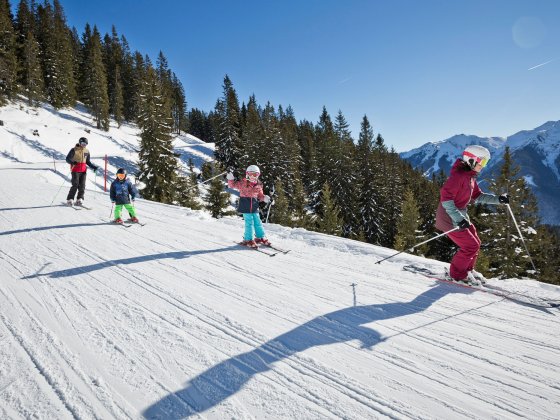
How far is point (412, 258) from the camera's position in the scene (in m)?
6.57

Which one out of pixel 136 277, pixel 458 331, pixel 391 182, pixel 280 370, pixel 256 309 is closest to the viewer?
pixel 280 370

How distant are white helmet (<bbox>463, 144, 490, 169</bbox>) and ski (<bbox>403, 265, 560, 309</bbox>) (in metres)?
1.94

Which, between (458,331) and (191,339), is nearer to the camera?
(191,339)

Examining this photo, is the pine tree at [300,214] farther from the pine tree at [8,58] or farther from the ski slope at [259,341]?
the pine tree at [8,58]

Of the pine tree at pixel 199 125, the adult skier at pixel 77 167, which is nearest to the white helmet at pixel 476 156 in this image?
the adult skier at pixel 77 167

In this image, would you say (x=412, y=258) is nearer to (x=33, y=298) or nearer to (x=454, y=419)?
(x=454, y=419)

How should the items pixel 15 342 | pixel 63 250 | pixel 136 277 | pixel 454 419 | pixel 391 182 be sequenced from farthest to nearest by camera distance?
pixel 391 182 < pixel 63 250 < pixel 136 277 < pixel 15 342 < pixel 454 419

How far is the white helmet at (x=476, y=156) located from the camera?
16.3 ft

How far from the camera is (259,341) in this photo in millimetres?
3385

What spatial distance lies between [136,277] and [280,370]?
324 centimetres

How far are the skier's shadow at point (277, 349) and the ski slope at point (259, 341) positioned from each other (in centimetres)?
1

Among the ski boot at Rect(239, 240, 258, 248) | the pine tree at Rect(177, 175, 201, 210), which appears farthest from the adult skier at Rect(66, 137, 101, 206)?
the pine tree at Rect(177, 175, 201, 210)

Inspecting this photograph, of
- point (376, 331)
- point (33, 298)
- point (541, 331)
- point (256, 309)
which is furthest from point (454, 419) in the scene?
point (33, 298)

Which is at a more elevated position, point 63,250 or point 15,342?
point 63,250
